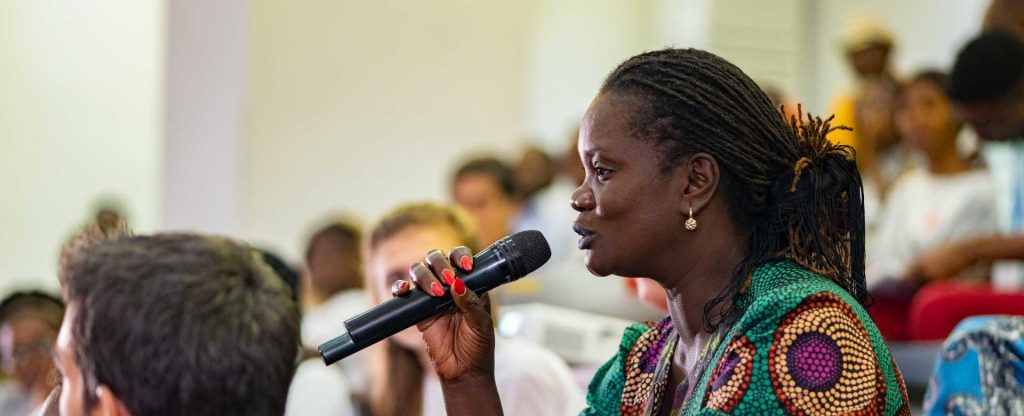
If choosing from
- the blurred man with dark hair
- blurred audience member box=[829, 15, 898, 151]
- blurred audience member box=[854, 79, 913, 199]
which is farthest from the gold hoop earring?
blurred audience member box=[829, 15, 898, 151]

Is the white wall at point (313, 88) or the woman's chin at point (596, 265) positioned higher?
the white wall at point (313, 88)

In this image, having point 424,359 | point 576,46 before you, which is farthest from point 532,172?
point 576,46

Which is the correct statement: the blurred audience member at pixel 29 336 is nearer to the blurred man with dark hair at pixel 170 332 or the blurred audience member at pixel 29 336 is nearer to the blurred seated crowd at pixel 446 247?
the blurred seated crowd at pixel 446 247

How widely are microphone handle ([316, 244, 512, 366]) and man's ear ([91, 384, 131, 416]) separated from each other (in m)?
0.42

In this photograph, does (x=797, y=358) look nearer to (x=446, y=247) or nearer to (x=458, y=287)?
(x=458, y=287)

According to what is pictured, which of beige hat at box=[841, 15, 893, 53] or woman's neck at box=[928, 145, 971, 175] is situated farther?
beige hat at box=[841, 15, 893, 53]

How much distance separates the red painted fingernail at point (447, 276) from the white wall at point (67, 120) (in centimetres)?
653

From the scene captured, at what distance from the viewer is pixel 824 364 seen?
1.55 meters

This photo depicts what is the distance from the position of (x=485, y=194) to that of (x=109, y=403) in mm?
3816

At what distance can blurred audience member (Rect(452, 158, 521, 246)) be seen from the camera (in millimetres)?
5078

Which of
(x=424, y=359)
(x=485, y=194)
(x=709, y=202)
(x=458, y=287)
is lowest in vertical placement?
(x=424, y=359)

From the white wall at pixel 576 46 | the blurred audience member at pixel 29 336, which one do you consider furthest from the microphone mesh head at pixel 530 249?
the white wall at pixel 576 46

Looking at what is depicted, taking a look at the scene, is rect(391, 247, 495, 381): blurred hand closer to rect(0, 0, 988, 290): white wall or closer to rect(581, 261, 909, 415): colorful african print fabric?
rect(581, 261, 909, 415): colorful african print fabric

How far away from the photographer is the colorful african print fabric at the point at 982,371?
7.65ft
